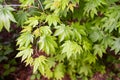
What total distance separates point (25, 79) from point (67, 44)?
1.73m

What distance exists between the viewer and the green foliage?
80.7 inches

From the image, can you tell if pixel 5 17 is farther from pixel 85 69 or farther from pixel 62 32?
Answer: pixel 85 69

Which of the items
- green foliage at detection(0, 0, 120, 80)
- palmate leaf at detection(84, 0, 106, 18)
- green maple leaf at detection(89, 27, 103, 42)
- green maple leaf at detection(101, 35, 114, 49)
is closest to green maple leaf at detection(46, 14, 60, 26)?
green foliage at detection(0, 0, 120, 80)

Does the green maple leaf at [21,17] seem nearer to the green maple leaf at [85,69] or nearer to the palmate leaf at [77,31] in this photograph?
the palmate leaf at [77,31]

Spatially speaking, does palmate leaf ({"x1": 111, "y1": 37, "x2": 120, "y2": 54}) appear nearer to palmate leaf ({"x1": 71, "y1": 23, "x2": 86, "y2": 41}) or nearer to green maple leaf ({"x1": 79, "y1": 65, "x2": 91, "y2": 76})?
palmate leaf ({"x1": 71, "y1": 23, "x2": 86, "y2": 41})

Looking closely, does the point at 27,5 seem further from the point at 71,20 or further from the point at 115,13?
the point at 115,13

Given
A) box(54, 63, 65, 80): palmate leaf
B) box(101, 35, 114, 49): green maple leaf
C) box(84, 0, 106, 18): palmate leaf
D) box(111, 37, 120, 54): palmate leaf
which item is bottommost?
box(54, 63, 65, 80): palmate leaf

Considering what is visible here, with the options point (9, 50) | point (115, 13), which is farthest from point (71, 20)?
point (9, 50)

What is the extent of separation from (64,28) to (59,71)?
1271mm

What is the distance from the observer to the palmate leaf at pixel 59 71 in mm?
3209

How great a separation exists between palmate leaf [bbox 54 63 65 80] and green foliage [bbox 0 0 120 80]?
0.07m

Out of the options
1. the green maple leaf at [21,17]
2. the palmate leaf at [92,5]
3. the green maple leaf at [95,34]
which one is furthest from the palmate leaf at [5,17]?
the green maple leaf at [95,34]

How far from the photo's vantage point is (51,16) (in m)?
2.15

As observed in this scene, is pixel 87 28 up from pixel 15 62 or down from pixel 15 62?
up
